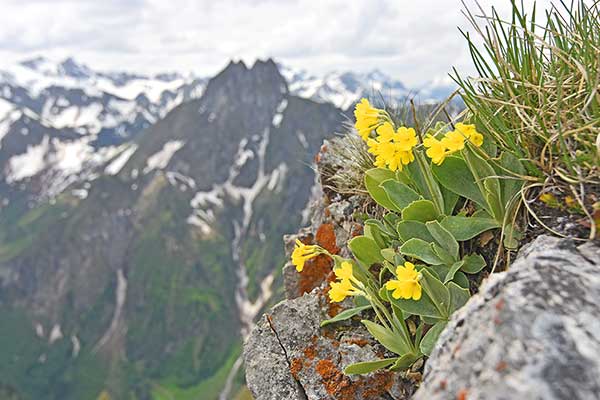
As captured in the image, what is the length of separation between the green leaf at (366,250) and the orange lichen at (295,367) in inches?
54.5

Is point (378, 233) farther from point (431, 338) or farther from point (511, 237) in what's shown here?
point (511, 237)

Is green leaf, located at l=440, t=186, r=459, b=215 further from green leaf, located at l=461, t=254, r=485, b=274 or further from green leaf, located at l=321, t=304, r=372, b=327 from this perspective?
green leaf, located at l=321, t=304, r=372, b=327

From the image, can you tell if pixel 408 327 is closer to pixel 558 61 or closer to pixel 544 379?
pixel 544 379

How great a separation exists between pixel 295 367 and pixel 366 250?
1.59m

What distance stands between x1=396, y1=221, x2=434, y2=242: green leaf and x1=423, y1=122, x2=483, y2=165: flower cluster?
78 cm

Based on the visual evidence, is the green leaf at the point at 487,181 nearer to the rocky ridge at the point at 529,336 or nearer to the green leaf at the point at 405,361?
the rocky ridge at the point at 529,336

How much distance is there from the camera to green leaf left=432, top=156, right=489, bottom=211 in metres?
4.76

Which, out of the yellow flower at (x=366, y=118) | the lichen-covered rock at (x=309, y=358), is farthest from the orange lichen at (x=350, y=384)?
the yellow flower at (x=366, y=118)

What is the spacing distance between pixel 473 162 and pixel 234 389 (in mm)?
206688

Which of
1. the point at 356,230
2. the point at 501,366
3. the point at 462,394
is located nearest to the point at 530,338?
the point at 501,366

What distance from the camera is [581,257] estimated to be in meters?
3.19

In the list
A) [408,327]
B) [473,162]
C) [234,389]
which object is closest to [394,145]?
[473,162]

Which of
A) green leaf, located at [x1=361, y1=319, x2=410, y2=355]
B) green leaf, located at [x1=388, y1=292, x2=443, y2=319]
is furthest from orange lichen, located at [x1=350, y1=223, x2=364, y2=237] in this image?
green leaf, located at [x1=388, y1=292, x2=443, y2=319]

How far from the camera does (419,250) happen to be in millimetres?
4680
